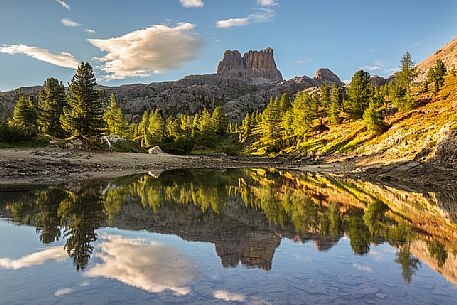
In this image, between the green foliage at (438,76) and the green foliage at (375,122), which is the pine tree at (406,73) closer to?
the green foliage at (438,76)

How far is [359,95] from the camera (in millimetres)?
86188

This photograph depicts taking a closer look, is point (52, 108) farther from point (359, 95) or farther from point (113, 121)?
point (359, 95)

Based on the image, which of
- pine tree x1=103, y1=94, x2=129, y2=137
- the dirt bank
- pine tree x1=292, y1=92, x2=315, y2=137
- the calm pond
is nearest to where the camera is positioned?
the calm pond

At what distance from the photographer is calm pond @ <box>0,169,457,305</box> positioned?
7031mm

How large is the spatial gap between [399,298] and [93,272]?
7.38 metres

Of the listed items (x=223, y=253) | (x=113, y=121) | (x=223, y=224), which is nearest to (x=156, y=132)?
(x=113, y=121)

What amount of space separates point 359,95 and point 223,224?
83047 mm

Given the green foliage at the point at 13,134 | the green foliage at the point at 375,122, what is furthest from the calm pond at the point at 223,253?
the green foliage at the point at 375,122

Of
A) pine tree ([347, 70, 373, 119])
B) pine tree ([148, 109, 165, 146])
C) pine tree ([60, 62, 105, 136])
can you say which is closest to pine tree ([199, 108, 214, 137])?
pine tree ([148, 109, 165, 146])

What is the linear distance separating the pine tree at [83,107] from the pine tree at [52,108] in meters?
8.37

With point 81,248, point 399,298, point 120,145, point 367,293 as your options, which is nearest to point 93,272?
point 81,248

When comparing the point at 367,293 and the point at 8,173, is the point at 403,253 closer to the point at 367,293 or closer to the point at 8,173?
the point at 367,293

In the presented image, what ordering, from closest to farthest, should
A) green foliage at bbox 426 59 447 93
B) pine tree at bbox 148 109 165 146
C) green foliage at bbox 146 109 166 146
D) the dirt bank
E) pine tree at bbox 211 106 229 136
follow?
1. the dirt bank
2. green foliage at bbox 426 59 447 93
3. green foliage at bbox 146 109 166 146
4. pine tree at bbox 148 109 165 146
5. pine tree at bbox 211 106 229 136

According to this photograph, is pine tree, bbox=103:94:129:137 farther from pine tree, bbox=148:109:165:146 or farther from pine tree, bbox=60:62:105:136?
pine tree, bbox=60:62:105:136
